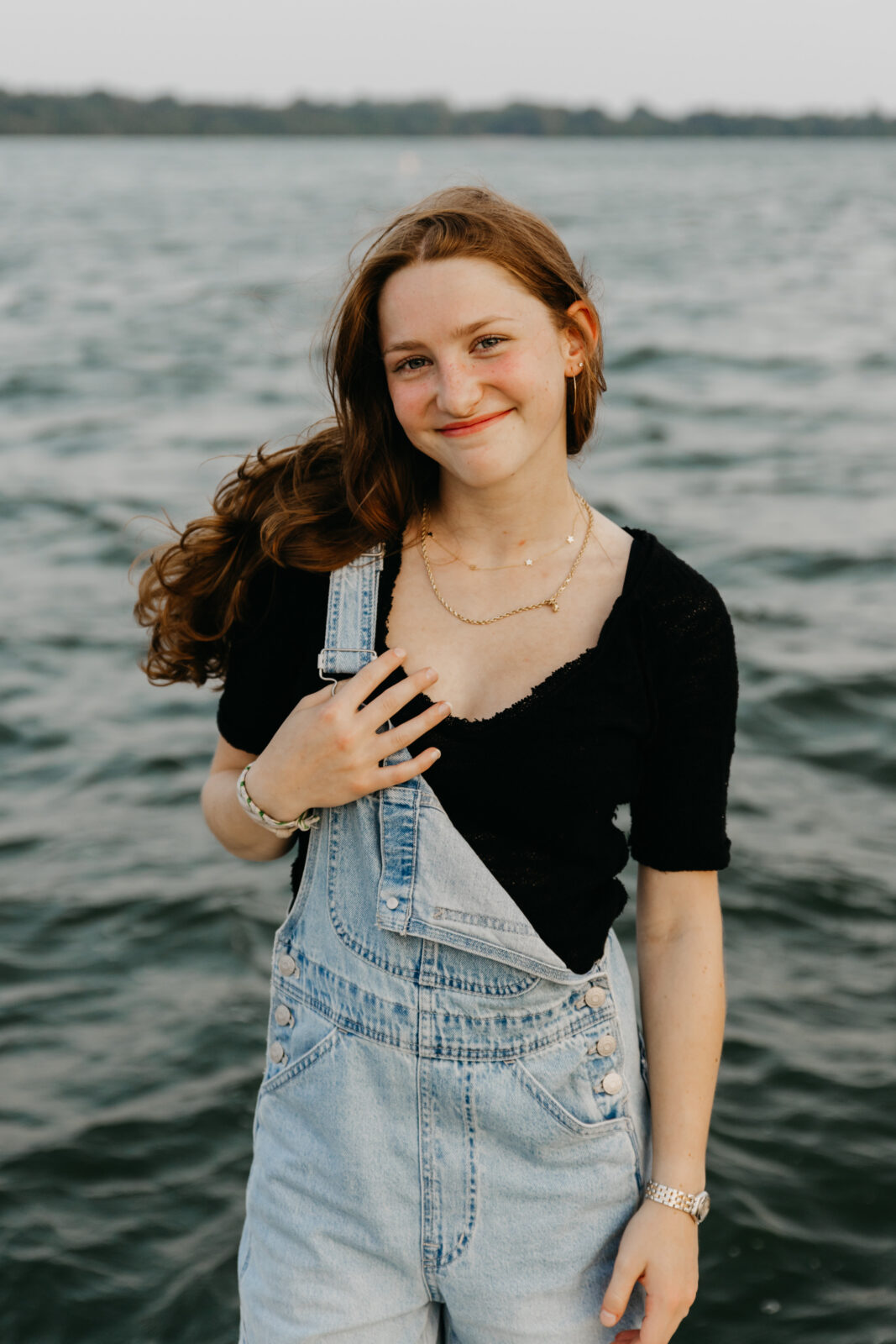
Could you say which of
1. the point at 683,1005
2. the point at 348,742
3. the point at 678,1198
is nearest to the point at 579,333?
the point at 348,742

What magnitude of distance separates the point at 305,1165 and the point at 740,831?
4.06 meters

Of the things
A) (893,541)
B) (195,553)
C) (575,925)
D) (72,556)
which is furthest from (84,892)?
(893,541)

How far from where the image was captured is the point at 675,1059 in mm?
1998

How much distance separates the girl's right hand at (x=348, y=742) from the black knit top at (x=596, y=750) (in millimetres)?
51

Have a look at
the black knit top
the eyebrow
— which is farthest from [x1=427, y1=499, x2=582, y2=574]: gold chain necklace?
the eyebrow

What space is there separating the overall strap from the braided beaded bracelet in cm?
21

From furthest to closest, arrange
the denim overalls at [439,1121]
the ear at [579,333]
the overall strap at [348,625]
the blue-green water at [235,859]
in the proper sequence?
the blue-green water at [235,859]
the ear at [579,333]
the overall strap at [348,625]
the denim overalls at [439,1121]

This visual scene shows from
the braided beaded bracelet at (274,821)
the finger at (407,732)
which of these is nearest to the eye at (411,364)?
the finger at (407,732)

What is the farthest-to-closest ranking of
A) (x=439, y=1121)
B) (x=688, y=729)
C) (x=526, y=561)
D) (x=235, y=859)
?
(x=235, y=859) → (x=526, y=561) → (x=688, y=729) → (x=439, y=1121)

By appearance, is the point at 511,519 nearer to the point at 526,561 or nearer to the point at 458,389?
the point at 526,561

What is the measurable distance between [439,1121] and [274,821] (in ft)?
1.64

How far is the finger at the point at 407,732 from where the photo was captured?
185cm

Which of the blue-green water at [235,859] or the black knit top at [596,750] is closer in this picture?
the black knit top at [596,750]

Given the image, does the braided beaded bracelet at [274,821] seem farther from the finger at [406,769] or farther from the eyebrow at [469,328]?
the eyebrow at [469,328]
